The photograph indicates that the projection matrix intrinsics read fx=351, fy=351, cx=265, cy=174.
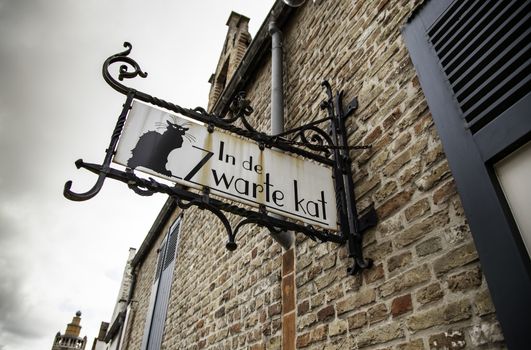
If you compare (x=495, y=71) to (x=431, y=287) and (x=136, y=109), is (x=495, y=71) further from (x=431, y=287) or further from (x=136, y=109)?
(x=136, y=109)

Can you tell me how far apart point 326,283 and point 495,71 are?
4.17ft

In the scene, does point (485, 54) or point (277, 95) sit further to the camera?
point (277, 95)

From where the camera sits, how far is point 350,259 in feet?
5.90

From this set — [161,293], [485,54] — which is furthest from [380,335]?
[161,293]

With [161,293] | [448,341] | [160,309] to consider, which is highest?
[161,293]

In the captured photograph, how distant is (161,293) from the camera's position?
5.54m

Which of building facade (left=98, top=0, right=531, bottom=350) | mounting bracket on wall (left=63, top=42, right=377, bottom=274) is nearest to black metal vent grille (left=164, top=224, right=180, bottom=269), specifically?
building facade (left=98, top=0, right=531, bottom=350)

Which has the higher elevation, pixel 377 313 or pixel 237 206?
pixel 237 206

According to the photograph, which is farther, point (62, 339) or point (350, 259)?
point (62, 339)

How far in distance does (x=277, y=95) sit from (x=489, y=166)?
6.71 feet

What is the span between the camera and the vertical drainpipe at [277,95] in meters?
2.38

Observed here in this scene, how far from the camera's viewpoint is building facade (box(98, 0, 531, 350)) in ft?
3.83

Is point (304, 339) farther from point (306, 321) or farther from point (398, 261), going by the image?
point (398, 261)

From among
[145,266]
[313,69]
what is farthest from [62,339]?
[313,69]
